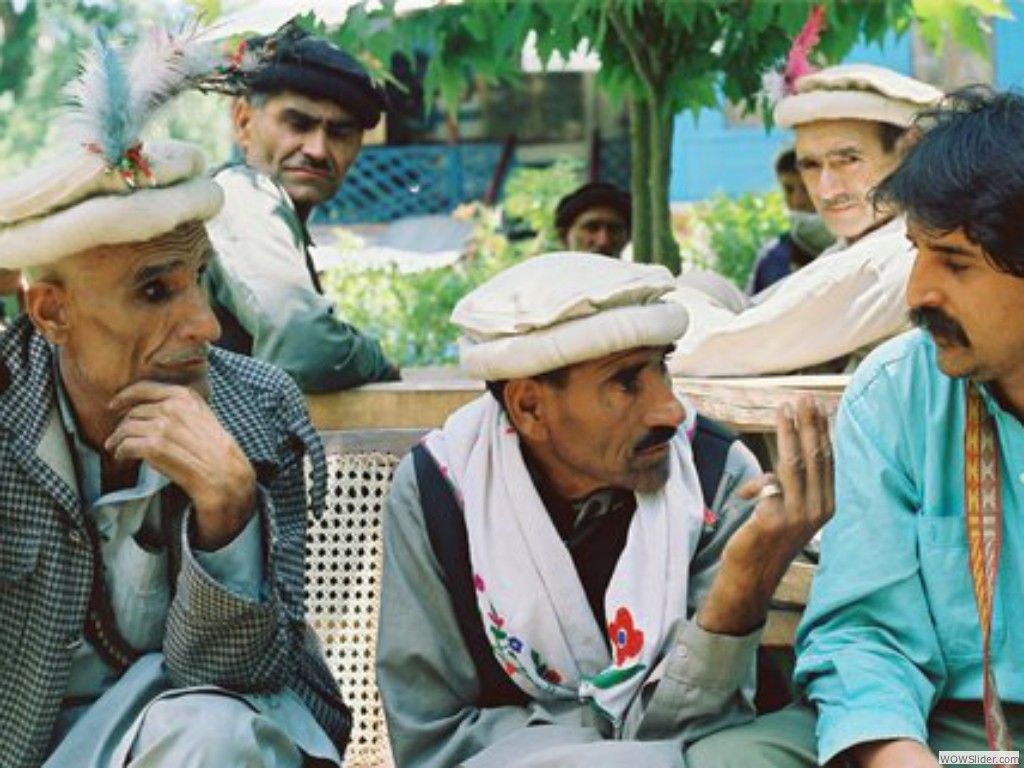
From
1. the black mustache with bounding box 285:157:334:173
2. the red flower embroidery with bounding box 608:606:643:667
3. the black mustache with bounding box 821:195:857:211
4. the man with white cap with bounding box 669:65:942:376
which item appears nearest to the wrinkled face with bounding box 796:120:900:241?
the black mustache with bounding box 821:195:857:211

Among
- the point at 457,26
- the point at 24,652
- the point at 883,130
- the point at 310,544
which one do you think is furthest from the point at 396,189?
the point at 24,652

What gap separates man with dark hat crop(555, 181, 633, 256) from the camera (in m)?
8.79

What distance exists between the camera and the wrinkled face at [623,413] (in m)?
3.55

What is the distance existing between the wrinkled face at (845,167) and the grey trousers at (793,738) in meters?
2.33

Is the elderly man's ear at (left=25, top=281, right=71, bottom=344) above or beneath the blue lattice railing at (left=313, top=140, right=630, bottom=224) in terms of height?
above

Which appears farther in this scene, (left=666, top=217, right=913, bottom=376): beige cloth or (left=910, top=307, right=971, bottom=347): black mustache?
(left=666, top=217, right=913, bottom=376): beige cloth

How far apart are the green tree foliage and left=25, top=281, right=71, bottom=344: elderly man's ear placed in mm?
2559

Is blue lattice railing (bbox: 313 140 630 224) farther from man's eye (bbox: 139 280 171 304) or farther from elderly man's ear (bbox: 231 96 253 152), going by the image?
man's eye (bbox: 139 280 171 304)

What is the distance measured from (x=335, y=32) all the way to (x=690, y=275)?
4.38 feet

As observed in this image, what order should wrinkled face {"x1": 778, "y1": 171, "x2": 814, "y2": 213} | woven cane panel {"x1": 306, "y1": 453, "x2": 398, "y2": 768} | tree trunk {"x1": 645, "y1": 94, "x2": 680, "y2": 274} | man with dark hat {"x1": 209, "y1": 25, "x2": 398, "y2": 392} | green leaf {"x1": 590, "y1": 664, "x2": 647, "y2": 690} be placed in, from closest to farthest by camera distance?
green leaf {"x1": 590, "y1": 664, "x2": 647, "y2": 690}
woven cane panel {"x1": 306, "y1": 453, "x2": 398, "y2": 768}
man with dark hat {"x1": 209, "y1": 25, "x2": 398, "y2": 392}
tree trunk {"x1": 645, "y1": 94, "x2": 680, "y2": 274}
wrinkled face {"x1": 778, "y1": 171, "x2": 814, "y2": 213}

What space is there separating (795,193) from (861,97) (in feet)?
10.6

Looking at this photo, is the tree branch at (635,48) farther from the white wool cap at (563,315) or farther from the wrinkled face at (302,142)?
the white wool cap at (563,315)

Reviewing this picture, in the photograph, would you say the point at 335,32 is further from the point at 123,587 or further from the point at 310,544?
the point at 123,587

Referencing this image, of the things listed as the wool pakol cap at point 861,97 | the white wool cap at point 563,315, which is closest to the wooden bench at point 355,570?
the white wool cap at point 563,315
